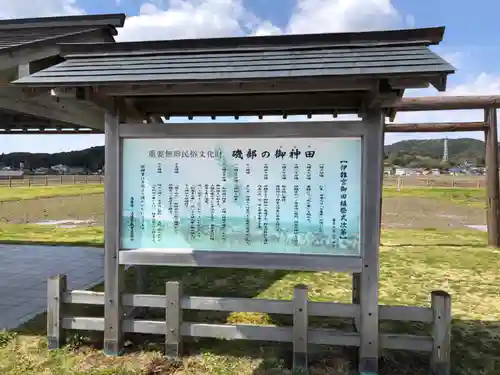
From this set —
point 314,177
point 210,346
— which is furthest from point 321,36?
point 210,346

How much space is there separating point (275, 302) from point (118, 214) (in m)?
1.82

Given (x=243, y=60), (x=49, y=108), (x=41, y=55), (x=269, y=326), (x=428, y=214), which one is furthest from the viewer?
(x=428, y=214)

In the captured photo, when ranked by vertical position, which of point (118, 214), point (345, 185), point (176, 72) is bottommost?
point (118, 214)

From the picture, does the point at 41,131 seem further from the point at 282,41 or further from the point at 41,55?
the point at 282,41

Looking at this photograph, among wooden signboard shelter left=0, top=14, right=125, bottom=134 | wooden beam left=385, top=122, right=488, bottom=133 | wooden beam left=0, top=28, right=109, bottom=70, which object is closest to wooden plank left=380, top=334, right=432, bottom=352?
wooden signboard shelter left=0, top=14, right=125, bottom=134

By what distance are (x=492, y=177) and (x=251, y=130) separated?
27.5 feet

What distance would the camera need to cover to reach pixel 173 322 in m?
3.97

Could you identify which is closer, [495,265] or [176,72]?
[176,72]

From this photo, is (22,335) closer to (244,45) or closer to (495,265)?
(244,45)

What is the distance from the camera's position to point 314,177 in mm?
3820

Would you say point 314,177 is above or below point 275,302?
above

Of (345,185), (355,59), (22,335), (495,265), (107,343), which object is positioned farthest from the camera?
(495,265)

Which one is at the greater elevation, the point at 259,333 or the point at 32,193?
the point at 32,193

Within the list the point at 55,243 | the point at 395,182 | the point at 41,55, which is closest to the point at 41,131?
the point at 55,243
